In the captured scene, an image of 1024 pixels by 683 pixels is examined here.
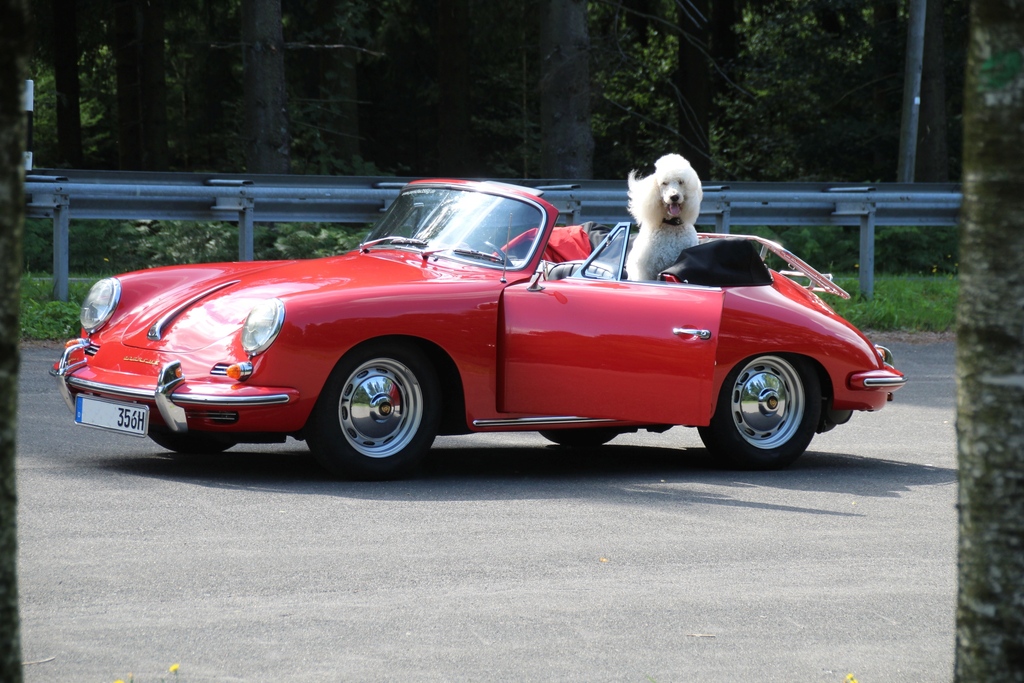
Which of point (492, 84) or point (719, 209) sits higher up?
point (492, 84)

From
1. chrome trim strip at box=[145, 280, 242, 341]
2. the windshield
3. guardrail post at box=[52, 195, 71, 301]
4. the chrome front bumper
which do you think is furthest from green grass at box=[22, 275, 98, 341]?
the chrome front bumper

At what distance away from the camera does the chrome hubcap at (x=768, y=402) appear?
24.5 ft

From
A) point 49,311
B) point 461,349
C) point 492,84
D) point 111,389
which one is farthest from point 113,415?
point 492,84

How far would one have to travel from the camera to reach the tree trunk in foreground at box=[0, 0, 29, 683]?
7.49 feet

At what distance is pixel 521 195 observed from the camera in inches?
301

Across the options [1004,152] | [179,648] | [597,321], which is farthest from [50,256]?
[1004,152]

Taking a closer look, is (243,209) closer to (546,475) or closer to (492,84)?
(546,475)

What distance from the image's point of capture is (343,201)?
1320 centimetres

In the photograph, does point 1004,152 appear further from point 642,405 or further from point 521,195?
point 521,195

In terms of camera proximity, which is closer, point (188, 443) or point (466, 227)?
point (188, 443)

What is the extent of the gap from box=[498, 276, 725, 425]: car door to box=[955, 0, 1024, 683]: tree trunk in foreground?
428 centimetres

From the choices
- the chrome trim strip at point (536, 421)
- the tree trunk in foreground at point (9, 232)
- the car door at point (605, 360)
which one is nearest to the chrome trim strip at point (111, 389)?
the chrome trim strip at point (536, 421)

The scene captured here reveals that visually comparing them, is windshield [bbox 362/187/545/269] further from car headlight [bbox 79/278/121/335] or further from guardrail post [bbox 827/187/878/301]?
guardrail post [bbox 827/187/878/301]

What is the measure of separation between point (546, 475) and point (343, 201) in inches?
257
